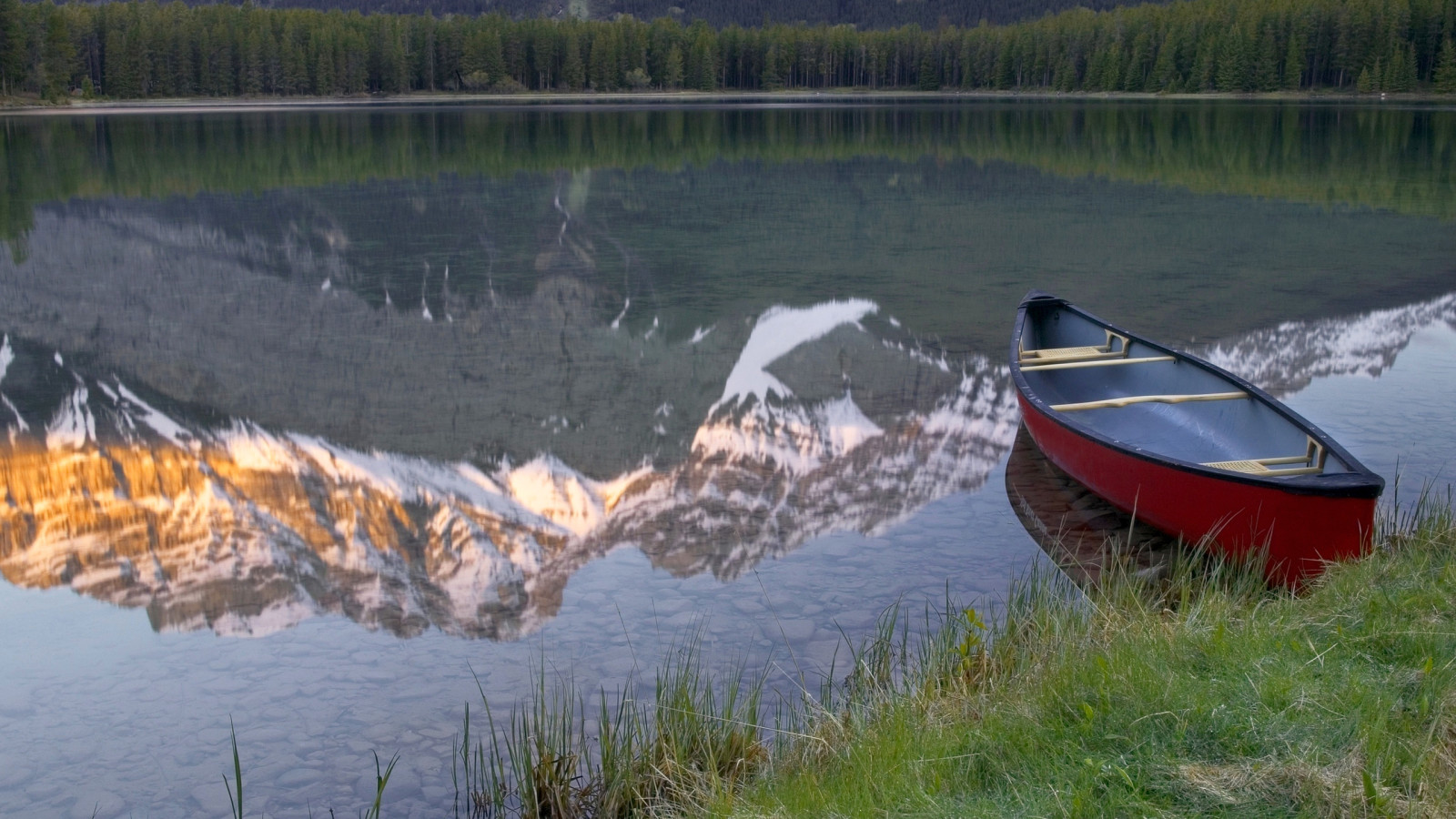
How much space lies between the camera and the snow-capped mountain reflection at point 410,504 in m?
7.81

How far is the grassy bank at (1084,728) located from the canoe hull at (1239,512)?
349mm

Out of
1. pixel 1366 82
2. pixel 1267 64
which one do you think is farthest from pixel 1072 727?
pixel 1267 64

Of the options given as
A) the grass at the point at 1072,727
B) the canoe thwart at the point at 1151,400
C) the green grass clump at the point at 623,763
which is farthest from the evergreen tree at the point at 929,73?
the green grass clump at the point at 623,763

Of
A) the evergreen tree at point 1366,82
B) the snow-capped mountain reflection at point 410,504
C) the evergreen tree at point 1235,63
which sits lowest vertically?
the snow-capped mountain reflection at point 410,504

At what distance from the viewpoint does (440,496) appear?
9.47 meters

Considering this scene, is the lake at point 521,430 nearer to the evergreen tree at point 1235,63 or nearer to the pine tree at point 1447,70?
the pine tree at point 1447,70

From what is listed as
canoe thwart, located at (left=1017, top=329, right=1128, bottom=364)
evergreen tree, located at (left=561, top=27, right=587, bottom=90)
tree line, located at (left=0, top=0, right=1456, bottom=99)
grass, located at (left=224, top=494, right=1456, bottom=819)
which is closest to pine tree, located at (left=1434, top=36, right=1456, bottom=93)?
tree line, located at (left=0, top=0, right=1456, bottom=99)

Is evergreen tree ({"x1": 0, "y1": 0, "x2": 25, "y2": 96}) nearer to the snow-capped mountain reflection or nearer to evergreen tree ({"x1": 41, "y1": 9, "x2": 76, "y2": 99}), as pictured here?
evergreen tree ({"x1": 41, "y1": 9, "x2": 76, "y2": 99})

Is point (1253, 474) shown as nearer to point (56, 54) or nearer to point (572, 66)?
point (56, 54)

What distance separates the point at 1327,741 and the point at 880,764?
162 cm

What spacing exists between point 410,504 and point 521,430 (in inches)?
Result: 81.1

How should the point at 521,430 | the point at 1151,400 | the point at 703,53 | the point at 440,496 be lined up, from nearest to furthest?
the point at 440,496
the point at 1151,400
the point at 521,430
the point at 703,53

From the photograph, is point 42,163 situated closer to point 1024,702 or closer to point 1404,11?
point 1024,702

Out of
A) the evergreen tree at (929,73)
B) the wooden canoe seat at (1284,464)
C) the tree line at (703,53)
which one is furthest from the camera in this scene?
the evergreen tree at (929,73)
